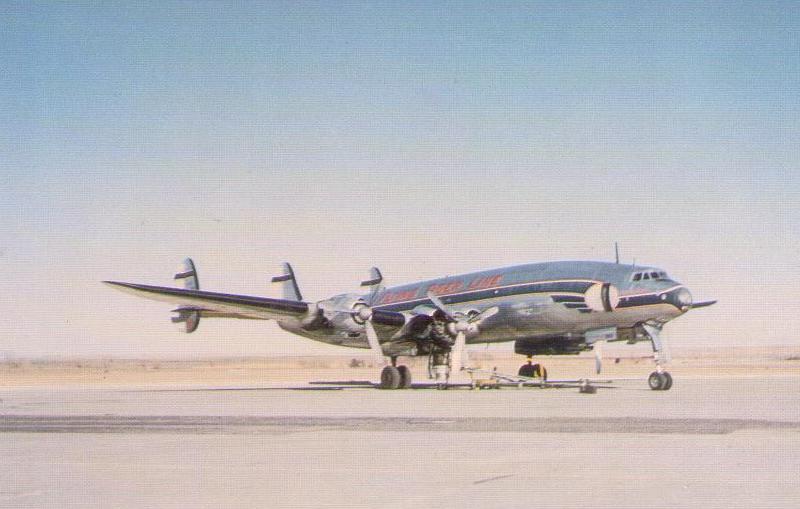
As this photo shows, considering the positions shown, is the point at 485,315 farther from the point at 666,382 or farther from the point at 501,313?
the point at 666,382

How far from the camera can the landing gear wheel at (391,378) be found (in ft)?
106

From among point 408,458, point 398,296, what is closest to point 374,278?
point 398,296

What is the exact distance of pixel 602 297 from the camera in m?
29.5

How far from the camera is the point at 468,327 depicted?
3191 centimetres

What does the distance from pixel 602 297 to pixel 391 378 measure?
8027 mm

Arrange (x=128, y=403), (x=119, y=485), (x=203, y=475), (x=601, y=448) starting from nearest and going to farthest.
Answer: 1. (x=119, y=485)
2. (x=203, y=475)
3. (x=601, y=448)
4. (x=128, y=403)

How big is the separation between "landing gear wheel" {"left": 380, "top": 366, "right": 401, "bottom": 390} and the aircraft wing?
385 cm

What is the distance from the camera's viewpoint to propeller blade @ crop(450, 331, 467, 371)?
103ft

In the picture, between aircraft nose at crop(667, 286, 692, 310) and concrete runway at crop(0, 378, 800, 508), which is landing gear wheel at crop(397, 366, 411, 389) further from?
concrete runway at crop(0, 378, 800, 508)

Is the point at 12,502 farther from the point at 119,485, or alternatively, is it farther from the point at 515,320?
the point at 515,320

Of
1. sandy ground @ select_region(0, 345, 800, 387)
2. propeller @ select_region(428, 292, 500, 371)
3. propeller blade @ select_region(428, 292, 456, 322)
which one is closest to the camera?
propeller @ select_region(428, 292, 500, 371)

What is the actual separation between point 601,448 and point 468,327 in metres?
20.0

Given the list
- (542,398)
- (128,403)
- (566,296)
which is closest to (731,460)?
(542,398)

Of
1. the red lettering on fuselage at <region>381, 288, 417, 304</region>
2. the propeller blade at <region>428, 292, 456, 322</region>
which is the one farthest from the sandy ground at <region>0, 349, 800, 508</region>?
the red lettering on fuselage at <region>381, 288, 417, 304</region>
